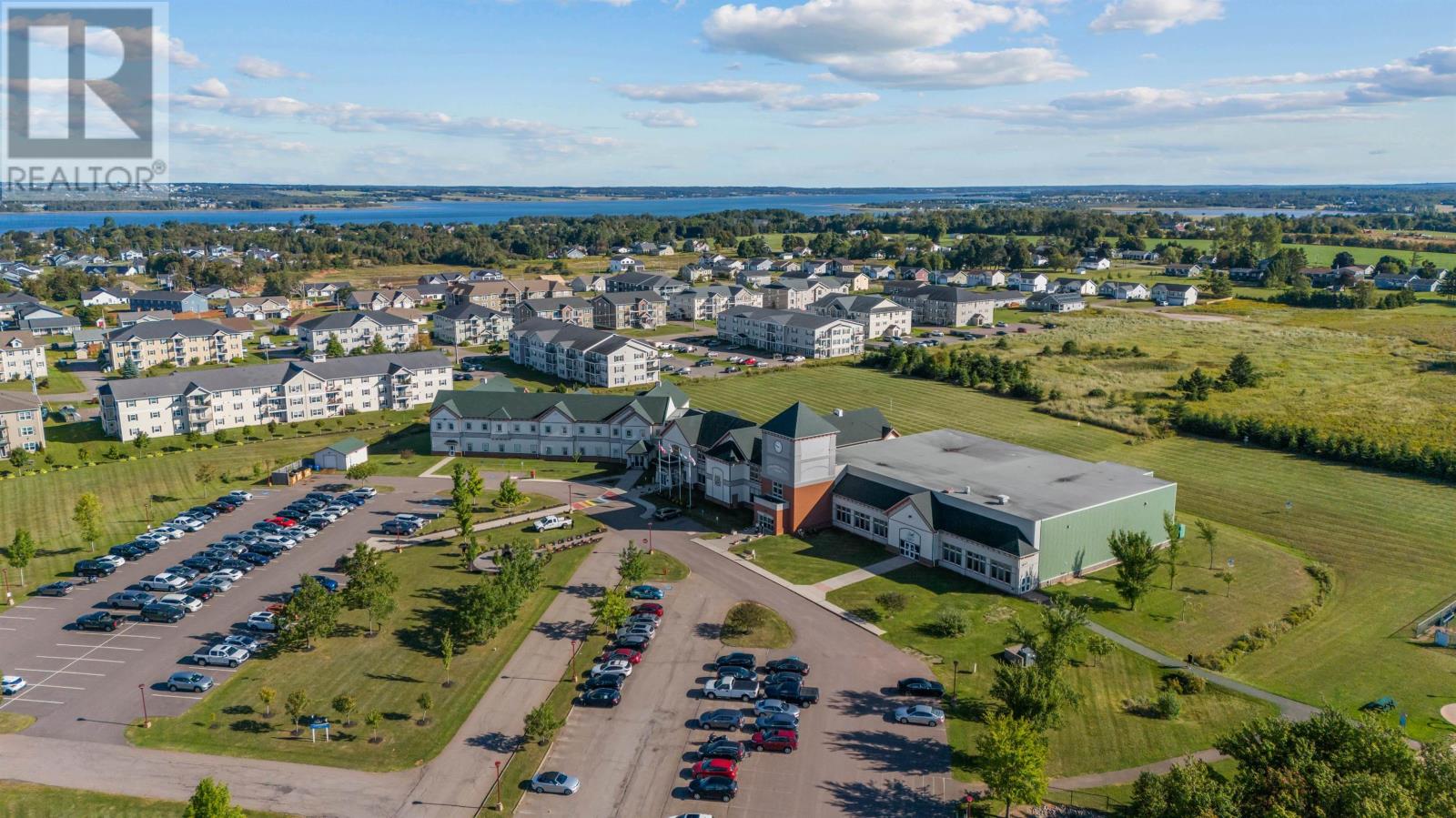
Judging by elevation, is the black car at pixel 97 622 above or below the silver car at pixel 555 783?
above

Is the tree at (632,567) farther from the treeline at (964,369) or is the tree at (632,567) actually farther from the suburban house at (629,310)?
the suburban house at (629,310)

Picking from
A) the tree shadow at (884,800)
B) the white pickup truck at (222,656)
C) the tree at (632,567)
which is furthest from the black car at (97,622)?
the tree shadow at (884,800)

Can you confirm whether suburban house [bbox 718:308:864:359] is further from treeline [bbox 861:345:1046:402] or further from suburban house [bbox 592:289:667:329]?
suburban house [bbox 592:289:667:329]

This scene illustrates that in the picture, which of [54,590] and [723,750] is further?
[54,590]

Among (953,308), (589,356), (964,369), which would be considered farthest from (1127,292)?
(589,356)

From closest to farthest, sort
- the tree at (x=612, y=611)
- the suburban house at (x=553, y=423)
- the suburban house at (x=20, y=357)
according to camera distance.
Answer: the tree at (x=612, y=611) < the suburban house at (x=553, y=423) < the suburban house at (x=20, y=357)

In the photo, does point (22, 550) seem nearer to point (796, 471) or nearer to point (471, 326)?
point (796, 471)
